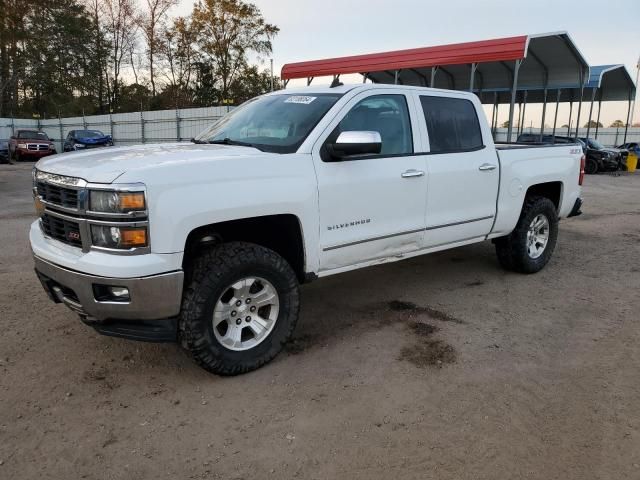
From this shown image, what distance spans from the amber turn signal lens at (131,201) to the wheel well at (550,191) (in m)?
4.69

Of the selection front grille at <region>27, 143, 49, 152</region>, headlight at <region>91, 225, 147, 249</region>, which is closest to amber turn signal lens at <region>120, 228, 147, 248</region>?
headlight at <region>91, 225, 147, 249</region>

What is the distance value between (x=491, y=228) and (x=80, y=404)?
4.02 m

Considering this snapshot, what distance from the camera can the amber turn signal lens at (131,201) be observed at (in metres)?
2.91

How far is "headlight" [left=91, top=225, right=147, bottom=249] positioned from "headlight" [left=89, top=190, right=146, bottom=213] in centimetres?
10

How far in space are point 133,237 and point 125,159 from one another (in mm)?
595

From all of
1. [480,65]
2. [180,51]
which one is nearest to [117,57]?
[180,51]

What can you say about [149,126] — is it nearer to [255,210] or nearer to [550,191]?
[550,191]

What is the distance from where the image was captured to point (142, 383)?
3.47 meters

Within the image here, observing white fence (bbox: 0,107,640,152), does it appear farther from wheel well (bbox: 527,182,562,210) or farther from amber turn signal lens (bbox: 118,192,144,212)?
amber turn signal lens (bbox: 118,192,144,212)

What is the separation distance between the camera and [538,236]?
20.2 feet

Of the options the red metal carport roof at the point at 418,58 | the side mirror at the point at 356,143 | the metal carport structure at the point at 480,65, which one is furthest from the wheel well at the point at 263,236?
the red metal carport roof at the point at 418,58

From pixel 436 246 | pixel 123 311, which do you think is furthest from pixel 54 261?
pixel 436 246

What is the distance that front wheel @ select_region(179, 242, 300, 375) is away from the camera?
3271mm

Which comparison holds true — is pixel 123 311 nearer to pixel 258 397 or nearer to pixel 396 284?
pixel 258 397
